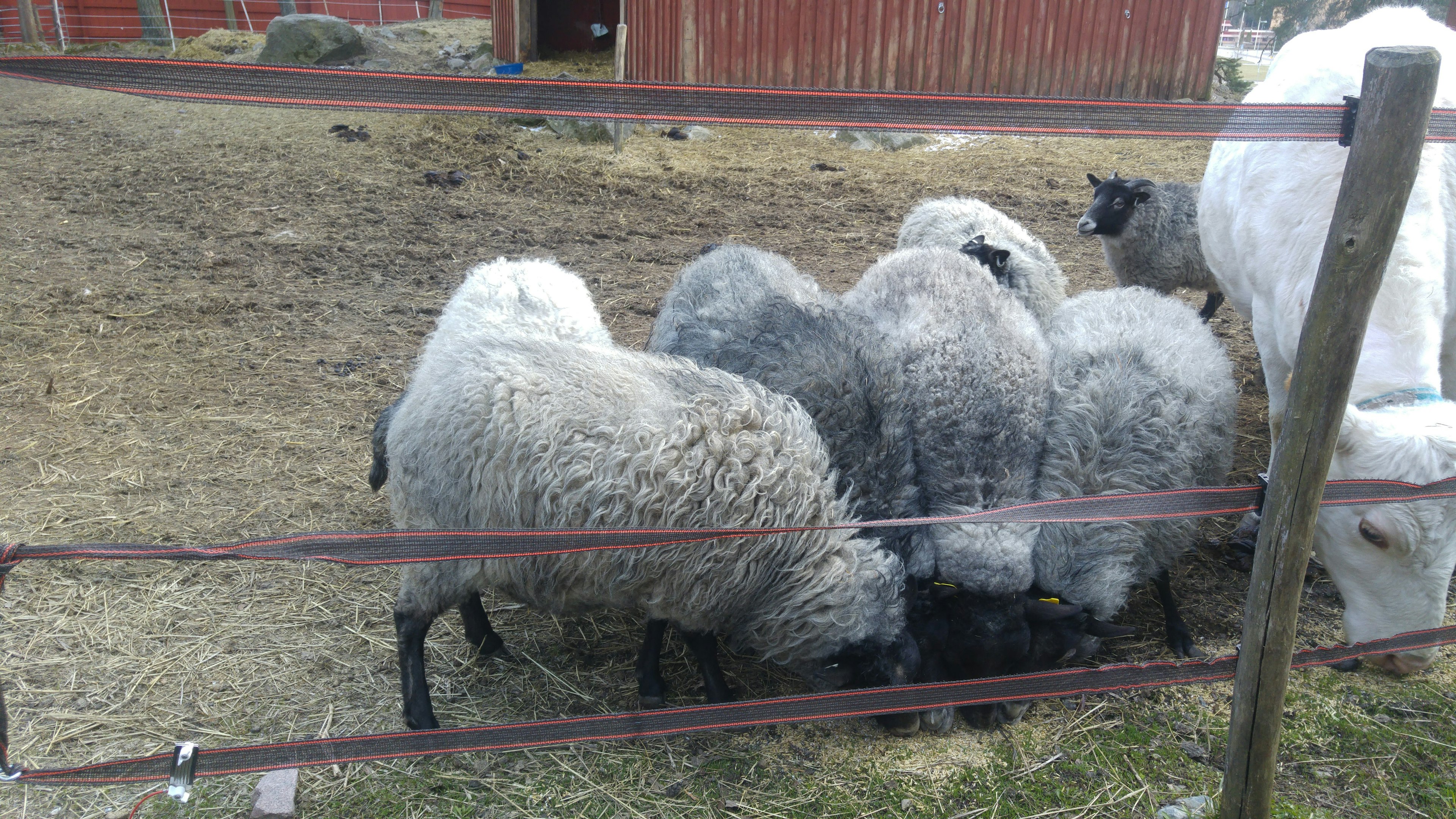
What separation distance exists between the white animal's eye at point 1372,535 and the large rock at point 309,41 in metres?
15.4

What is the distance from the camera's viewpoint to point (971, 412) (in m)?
3.34

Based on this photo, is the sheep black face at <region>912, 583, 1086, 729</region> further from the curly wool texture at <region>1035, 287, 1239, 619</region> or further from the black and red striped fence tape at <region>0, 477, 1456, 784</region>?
the black and red striped fence tape at <region>0, 477, 1456, 784</region>

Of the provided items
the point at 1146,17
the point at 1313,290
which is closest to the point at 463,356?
the point at 1313,290

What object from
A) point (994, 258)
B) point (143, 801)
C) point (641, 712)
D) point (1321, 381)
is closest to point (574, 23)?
point (994, 258)

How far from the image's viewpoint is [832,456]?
3109mm

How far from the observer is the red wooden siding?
38.4 feet

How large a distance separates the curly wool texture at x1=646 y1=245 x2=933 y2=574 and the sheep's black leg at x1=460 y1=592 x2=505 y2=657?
1215 mm

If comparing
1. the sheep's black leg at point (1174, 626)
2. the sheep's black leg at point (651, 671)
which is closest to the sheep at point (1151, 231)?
the sheep's black leg at point (1174, 626)

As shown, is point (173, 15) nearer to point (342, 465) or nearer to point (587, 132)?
point (587, 132)

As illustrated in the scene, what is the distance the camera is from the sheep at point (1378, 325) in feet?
9.06

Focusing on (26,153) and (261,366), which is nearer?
(261,366)

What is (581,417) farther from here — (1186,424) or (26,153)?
(26,153)

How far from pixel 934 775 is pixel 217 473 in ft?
11.4

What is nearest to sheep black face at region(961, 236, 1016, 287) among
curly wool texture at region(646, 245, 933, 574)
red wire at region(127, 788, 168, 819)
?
curly wool texture at region(646, 245, 933, 574)
